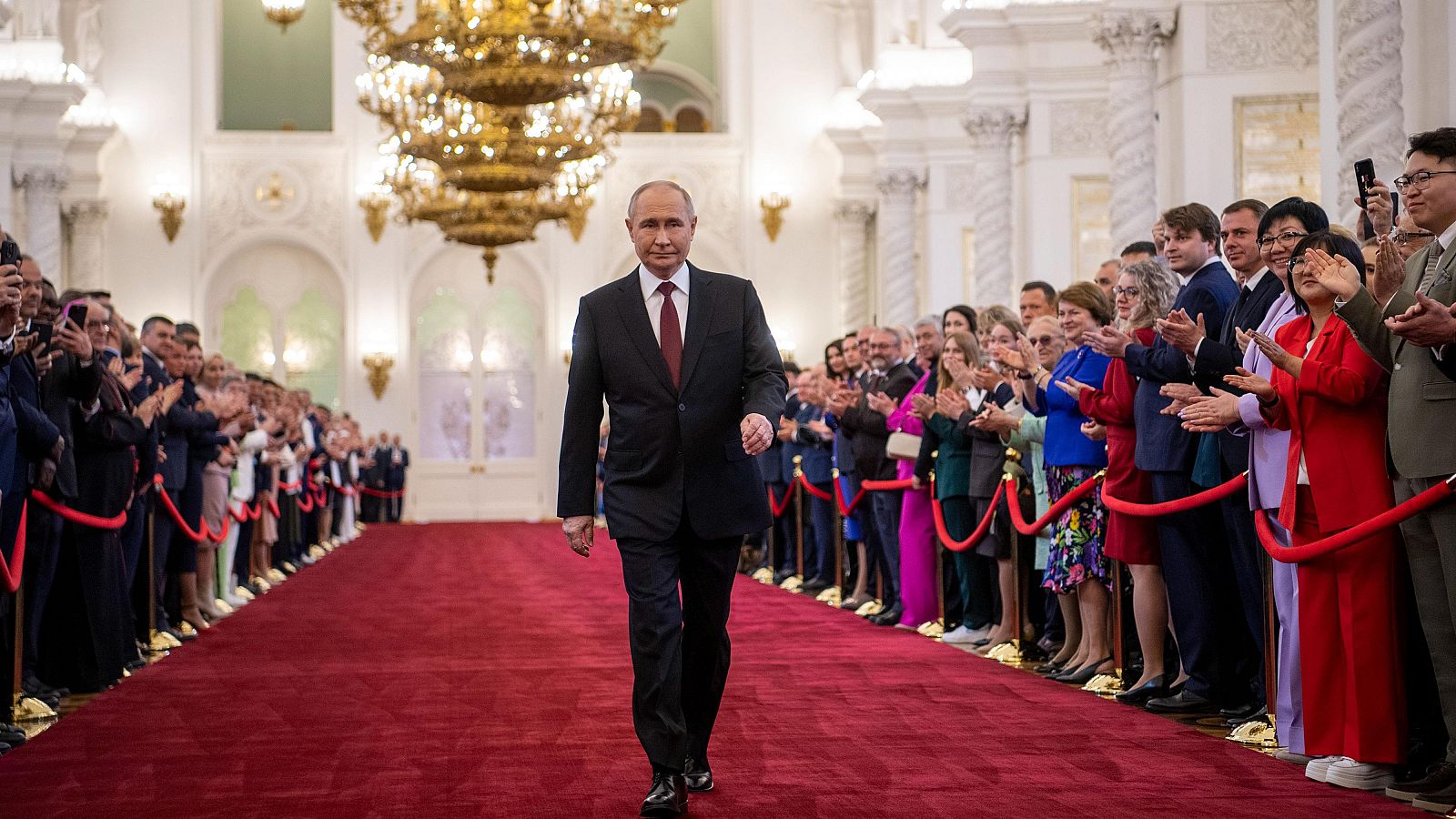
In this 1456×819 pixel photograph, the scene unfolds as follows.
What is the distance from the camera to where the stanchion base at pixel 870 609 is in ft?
40.0

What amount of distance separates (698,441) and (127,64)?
2769cm

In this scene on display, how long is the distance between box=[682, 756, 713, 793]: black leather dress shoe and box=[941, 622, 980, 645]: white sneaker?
4.85 metres

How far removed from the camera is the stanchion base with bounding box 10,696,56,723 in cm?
761

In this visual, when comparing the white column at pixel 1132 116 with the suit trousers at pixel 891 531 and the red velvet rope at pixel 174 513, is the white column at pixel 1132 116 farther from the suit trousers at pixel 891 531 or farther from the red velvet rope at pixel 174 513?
the red velvet rope at pixel 174 513

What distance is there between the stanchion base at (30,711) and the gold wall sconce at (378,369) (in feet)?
75.9

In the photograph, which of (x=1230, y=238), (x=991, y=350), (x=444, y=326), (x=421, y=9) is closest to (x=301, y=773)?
(x=1230, y=238)

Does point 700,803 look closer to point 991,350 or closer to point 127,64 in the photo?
point 991,350

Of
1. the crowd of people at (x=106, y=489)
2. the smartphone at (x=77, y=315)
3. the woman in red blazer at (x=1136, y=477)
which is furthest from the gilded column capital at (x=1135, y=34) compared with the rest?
the smartphone at (x=77, y=315)

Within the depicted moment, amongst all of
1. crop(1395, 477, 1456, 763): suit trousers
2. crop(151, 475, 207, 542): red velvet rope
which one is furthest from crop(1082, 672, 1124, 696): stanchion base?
crop(151, 475, 207, 542): red velvet rope

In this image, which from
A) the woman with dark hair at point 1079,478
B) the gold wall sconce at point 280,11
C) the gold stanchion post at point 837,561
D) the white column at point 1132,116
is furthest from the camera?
the gold wall sconce at point 280,11

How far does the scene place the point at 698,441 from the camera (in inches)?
215

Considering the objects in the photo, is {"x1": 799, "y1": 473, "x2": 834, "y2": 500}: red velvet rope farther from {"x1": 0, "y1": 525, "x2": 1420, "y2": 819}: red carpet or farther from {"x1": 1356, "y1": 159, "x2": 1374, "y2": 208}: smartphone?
{"x1": 1356, "y1": 159, "x2": 1374, "y2": 208}: smartphone

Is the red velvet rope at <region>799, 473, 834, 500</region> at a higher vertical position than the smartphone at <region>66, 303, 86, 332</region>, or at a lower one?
lower

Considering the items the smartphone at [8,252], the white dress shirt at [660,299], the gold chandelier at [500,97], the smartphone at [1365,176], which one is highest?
the gold chandelier at [500,97]
